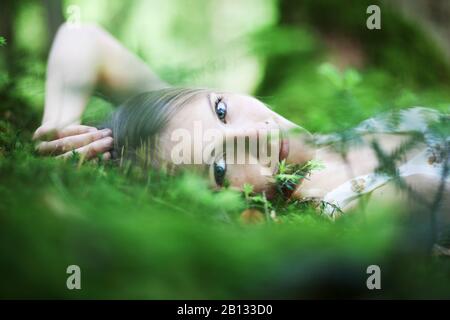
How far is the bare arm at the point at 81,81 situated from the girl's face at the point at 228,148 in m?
0.26

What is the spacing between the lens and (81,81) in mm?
2119

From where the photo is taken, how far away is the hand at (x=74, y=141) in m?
1.58

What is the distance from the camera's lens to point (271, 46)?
3469mm

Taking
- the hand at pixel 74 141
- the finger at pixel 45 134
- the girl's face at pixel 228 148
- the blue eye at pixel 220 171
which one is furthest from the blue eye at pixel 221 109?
the finger at pixel 45 134

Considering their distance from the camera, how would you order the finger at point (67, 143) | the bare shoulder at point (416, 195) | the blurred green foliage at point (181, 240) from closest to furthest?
the blurred green foliage at point (181, 240), the bare shoulder at point (416, 195), the finger at point (67, 143)

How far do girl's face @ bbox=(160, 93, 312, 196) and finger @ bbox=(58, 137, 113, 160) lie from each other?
0.19 m

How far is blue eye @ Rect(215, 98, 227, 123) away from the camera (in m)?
1.82

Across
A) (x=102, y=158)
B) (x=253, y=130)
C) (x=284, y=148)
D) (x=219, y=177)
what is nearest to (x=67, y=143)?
(x=102, y=158)

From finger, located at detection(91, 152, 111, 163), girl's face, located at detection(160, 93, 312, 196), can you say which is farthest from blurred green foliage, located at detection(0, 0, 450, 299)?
girl's face, located at detection(160, 93, 312, 196)

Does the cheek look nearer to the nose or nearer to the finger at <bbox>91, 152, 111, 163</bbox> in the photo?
the nose

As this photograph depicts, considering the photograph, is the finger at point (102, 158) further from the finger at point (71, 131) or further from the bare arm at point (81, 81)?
the finger at point (71, 131)

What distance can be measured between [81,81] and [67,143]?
1.82ft
